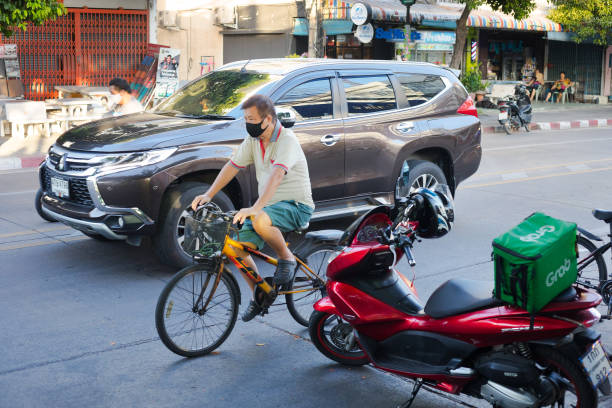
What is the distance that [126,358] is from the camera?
15.5ft

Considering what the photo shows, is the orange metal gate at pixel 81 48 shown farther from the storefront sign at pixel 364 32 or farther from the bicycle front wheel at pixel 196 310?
the bicycle front wheel at pixel 196 310

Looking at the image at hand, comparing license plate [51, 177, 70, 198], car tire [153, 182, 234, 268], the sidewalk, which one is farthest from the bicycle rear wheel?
the sidewalk

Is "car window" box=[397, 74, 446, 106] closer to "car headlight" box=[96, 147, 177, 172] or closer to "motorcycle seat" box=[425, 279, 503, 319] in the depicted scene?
"car headlight" box=[96, 147, 177, 172]

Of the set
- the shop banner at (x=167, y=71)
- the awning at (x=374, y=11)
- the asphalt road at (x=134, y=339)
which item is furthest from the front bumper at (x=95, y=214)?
the awning at (x=374, y=11)

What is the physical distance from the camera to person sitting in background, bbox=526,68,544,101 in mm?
28984

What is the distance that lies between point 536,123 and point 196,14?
10.2 metres

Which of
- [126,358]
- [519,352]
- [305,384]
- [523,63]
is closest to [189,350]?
[126,358]

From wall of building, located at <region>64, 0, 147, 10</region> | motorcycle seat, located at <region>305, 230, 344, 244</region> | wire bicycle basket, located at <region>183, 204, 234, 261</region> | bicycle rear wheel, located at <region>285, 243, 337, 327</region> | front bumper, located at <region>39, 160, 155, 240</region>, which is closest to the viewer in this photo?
wire bicycle basket, located at <region>183, 204, 234, 261</region>

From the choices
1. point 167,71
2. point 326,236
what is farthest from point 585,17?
point 326,236

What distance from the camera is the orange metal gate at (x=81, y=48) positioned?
18250mm

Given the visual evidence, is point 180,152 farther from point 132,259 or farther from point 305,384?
point 305,384

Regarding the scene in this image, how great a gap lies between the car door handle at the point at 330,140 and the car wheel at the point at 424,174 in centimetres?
110

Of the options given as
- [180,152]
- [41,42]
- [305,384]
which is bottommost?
[305,384]

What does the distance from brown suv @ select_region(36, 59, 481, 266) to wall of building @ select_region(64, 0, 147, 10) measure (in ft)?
39.2
